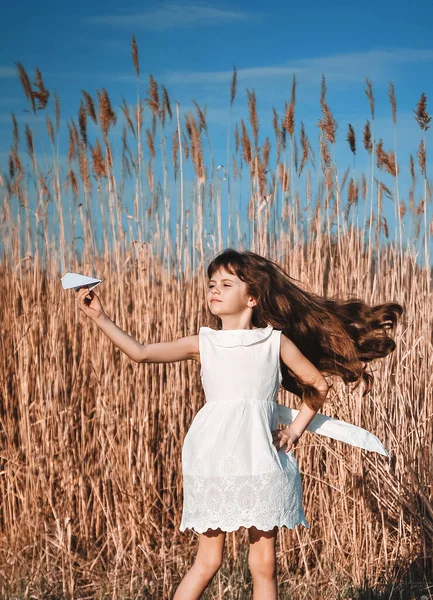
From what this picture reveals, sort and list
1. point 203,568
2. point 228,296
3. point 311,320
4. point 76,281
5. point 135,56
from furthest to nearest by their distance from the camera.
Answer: point 135,56
point 311,320
point 228,296
point 203,568
point 76,281

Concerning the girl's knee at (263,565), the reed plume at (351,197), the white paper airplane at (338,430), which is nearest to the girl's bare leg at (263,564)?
the girl's knee at (263,565)

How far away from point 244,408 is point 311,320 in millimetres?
428

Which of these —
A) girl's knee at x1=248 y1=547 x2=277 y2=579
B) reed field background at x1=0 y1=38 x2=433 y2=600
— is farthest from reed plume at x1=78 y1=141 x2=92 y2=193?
girl's knee at x1=248 y1=547 x2=277 y2=579

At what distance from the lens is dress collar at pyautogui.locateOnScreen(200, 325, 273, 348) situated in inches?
90.8

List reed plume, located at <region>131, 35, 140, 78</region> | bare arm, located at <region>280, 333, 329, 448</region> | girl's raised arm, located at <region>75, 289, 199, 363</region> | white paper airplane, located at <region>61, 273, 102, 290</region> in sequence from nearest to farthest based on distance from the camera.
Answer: white paper airplane, located at <region>61, 273, 102, 290</region> < girl's raised arm, located at <region>75, 289, 199, 363</region> < bare arm, located at <region>280, 333, 329, 448</region> < reed plume, located at <region>131, 35, 140, 78</region>

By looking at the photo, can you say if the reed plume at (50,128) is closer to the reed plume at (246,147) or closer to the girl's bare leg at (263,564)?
the reed plume at (246,147)

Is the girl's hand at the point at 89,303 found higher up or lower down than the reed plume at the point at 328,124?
lower down

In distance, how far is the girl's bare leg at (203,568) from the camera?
2.23 m

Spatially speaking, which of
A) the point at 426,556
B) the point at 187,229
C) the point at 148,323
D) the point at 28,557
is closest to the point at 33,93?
the point at 187,229

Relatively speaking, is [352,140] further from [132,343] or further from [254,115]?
[132,343]

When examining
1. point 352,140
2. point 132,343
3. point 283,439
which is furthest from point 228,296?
point 352,140

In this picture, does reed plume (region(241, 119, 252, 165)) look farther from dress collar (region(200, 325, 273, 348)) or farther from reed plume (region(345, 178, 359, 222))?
dress collar (region(200, 325, 273, 348))

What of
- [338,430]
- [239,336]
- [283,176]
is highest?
[283,176]

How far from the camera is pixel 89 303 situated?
2.26m
